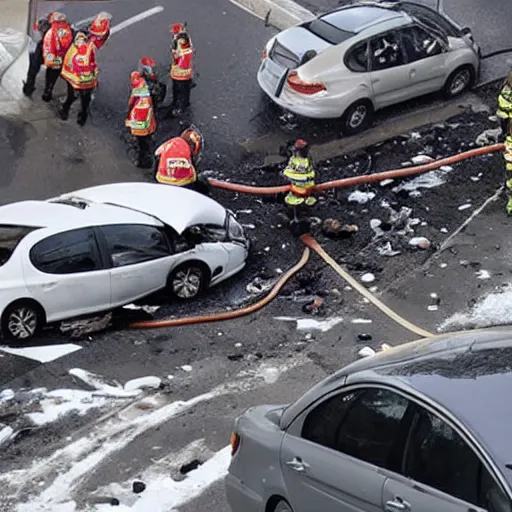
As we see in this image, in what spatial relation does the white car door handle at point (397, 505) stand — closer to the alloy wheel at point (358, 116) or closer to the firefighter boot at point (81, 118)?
the alloy wheel at point (358, 116)

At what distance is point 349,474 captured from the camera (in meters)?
6.02

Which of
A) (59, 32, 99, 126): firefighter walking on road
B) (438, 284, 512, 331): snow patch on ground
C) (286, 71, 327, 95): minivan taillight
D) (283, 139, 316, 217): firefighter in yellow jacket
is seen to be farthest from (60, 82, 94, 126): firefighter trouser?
(438, 284, 512, 331): snow patch on ground

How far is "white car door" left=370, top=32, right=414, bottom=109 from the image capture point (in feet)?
56.9

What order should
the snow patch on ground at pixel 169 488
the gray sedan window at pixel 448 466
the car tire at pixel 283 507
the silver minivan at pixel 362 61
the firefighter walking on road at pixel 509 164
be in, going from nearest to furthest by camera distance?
the gray sedan window at pixel 448 466, the car tire at pixel 283 507, the snow patch on ground at pixel 169 488, the firefighter walking on road at pixel 509 164, the silver minivan at pixel 362 61

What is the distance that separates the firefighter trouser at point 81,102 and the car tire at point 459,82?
5.64 m

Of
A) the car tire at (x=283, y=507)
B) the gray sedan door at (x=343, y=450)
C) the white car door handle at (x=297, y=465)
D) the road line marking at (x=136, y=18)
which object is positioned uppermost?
the gray sedan door at (x=343, y=450)

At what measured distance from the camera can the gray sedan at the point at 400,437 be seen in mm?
5355

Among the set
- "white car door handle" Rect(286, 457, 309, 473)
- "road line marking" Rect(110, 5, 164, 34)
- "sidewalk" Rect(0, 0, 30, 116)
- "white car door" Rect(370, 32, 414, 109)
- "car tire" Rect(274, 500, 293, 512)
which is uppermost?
"white car door handle" Rect(286, 457, 309, 473)

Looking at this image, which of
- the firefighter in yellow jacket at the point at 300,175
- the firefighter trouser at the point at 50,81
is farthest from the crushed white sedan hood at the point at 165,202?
the firefighter trouser at the point at 50,81

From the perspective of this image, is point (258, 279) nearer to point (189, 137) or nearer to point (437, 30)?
point (189, 137)

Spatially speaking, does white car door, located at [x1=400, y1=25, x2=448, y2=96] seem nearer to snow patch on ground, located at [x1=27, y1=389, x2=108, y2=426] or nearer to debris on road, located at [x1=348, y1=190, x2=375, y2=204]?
debris on road, located at [x1=348, y1=190, x2=375, y2=204]

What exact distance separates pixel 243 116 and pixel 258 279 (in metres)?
4.70

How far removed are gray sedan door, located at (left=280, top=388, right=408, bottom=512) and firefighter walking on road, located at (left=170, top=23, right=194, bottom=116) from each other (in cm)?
1163

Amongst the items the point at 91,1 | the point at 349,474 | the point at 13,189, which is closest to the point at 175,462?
the point at 349,474
